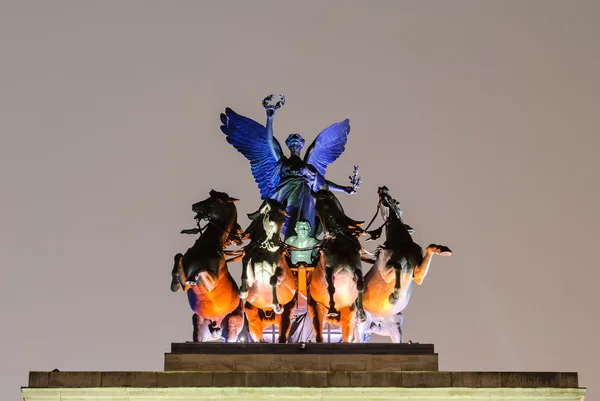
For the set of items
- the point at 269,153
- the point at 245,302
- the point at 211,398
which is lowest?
the point at 211,398

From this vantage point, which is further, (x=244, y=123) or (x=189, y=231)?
(x=244, y=123)

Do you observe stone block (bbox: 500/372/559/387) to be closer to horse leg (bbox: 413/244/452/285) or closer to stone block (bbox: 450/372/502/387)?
stone block (bbox: 450/372/502/387)

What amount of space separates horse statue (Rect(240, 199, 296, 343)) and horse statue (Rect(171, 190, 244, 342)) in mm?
400

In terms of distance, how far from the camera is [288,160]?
113ft

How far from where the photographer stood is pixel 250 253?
1223 inches

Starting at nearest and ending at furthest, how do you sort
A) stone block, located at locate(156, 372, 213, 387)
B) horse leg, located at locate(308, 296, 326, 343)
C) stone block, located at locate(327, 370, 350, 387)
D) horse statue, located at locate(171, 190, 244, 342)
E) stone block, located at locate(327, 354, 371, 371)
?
1. stone block, located at locate(156, 372, 213, 387)
2. stone block, located at locate(327, 370, 350, 387)
3. stone block, located at locate(327, 354, 371, 371)
4. horse statue, located at locate(171, 190, 244, 342)
5. horse leg, located at locate(308, 296, 326, 343)

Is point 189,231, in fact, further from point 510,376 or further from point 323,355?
point 510,376

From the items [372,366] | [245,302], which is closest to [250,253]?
[245,302]

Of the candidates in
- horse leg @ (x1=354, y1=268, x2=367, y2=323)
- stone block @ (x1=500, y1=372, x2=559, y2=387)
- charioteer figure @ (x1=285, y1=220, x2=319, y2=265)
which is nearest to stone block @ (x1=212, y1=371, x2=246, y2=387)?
horse leg @ (x1=354, y1=268, x2=367, y2=323)

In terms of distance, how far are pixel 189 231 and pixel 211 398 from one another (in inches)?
163

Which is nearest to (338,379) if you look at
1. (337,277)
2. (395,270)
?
(337,277)

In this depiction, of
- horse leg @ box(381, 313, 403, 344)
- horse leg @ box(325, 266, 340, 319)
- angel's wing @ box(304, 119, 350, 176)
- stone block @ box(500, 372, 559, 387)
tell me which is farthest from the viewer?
angel's wing @ box(304, 119, 350, 176)

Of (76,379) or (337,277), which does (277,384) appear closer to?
(337,277)

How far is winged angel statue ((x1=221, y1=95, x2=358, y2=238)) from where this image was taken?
111ft
